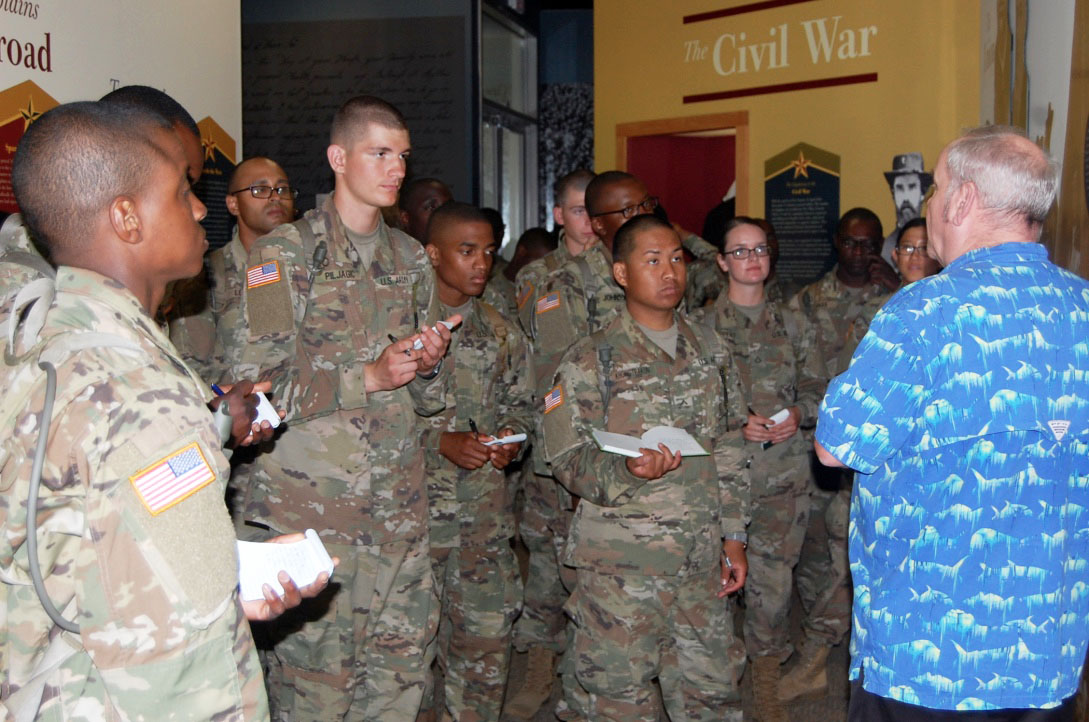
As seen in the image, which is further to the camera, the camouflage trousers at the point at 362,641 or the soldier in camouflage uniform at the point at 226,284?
the soldier in camouflage uniform at the point at 226,284

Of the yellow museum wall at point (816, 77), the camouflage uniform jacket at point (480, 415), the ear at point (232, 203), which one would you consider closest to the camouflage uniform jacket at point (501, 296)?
the camouflage uniform jacket at point (480, 415)

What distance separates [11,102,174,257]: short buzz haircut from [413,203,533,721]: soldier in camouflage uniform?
7.01ft

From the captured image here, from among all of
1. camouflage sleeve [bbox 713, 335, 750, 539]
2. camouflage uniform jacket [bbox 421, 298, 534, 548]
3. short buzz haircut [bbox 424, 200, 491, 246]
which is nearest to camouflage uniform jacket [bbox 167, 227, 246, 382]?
short buzz haircut [bbox 424, 200, 491, 246]

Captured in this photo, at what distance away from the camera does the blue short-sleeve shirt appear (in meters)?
1.92

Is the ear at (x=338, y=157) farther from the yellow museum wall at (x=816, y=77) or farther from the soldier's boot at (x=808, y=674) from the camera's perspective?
the yellow museum wall at (x=816, y=77)

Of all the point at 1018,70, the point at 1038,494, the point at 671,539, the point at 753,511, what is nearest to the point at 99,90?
the point at 671,539

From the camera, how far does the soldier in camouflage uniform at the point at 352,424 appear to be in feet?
8.98

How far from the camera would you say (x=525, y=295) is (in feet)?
15.5

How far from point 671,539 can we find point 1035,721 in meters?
1.20

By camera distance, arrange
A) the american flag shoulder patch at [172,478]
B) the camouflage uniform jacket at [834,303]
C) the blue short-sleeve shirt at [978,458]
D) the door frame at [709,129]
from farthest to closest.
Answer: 1. the door frame at [709,129]
2. the camouflage uniform jacket at [834,303]
3. the blue short-sleeve shirt at [978,458]
4. the american flag shoulder patch at [172,478]

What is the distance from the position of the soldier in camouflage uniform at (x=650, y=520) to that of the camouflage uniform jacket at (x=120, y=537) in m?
1.67

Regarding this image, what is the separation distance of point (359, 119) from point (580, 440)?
1196 mm

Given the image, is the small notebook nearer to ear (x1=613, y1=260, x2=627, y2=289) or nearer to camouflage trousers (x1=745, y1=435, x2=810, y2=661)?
ear (x1=613, y1=260, x2=627, y2=289)

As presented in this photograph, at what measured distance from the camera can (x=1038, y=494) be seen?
1.94m
